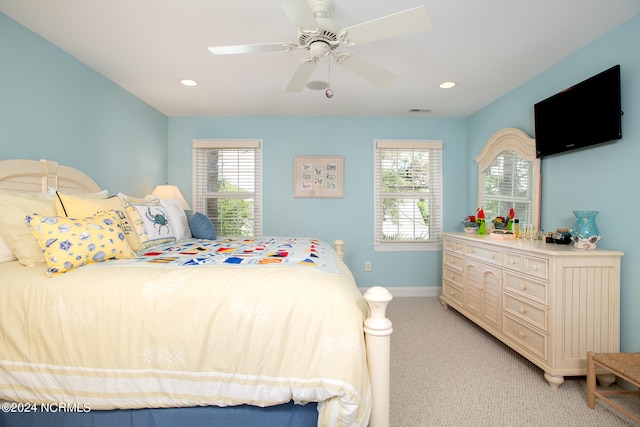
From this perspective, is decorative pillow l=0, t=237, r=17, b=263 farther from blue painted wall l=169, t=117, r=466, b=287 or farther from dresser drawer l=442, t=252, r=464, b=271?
dresser drawer l=442, t=252, r=464, b=271

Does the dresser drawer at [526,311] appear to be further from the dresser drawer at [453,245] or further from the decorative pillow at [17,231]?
the decorative pillow at [17,231]

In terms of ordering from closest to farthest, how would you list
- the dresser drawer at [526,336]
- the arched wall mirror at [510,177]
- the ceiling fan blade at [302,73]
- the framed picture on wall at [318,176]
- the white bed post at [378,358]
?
the white bed post at [378,358] < the ceiling fan blade at [302,73] < the dresser drawer at [526,336] < the arched wall mirror at [510,177] < the framed picture on wall at [318,176]

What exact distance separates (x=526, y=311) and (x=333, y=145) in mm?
2714

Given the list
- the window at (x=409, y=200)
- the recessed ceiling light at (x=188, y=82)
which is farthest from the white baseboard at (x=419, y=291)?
the recessed ceiling light at (x=188, y=82)

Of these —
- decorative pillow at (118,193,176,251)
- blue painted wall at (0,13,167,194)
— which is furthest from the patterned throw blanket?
blue painted wall at (0,13,167,194)

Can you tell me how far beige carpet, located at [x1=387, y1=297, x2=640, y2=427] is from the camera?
1.64 metres

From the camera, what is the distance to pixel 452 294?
10.8 feet

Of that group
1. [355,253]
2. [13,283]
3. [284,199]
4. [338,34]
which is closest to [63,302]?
[13,283]

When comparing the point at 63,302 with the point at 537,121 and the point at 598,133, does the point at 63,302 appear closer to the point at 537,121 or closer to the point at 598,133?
the point at 598,133

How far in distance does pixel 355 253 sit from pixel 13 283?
10.4ft

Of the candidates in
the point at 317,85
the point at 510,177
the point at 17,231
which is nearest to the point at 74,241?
the point at 17,231

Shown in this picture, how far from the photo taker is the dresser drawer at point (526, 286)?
2.00 m

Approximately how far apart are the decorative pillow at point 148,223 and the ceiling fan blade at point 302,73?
1.44m

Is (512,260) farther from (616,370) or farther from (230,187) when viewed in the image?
(230,187)
